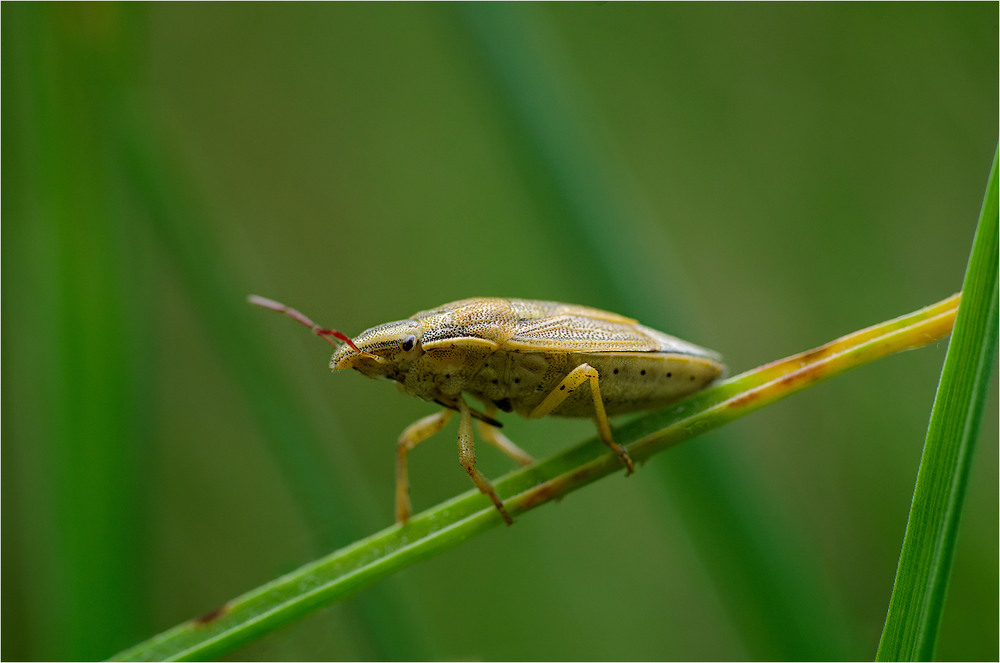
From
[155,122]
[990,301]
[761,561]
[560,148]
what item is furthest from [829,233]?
[155,122]

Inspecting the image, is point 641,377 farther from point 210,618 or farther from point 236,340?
point 236,340

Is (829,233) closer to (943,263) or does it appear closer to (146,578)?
(943,263)

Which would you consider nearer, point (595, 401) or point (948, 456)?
point (948, 456)

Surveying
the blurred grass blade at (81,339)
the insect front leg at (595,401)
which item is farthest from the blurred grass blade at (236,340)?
the insect front leg at (595,401)

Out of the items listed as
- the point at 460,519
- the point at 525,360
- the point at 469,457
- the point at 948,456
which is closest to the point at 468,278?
the point at 525,360

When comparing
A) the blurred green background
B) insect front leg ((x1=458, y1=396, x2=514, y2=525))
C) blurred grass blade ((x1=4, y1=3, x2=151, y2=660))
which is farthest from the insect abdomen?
blurred grass blade ((x1=4, y1=3, x2=151, y2=660))

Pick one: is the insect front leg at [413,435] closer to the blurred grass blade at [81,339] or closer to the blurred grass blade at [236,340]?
the blurred grass blade at [236,340]

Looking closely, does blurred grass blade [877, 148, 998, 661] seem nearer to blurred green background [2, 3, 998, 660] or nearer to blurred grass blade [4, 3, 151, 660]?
blurred green background [2, 3, 998, 660]
